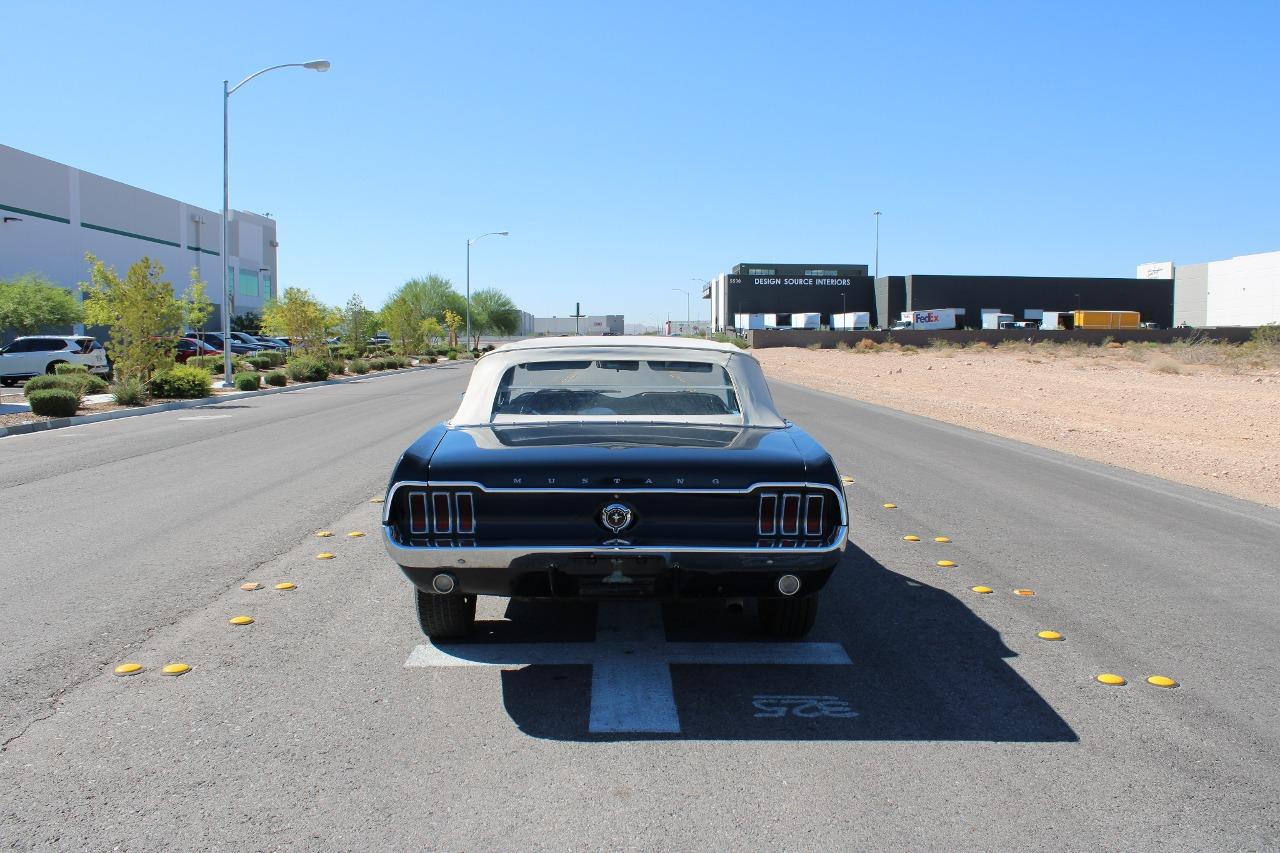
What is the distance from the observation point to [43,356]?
3247 centimetres

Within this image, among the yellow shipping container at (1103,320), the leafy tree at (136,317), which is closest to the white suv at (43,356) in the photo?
the leafy tree at (136,317)

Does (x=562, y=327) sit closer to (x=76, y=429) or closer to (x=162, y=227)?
(x=162, y=227)

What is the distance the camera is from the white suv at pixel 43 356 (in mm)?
32344

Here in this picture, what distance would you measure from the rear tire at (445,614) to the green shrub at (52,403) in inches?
720

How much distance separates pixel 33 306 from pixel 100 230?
64.3ft

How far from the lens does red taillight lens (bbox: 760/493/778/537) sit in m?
4.61

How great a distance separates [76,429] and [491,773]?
722 inches

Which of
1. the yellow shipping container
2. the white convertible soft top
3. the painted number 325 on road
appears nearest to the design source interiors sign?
the yellow shipping container

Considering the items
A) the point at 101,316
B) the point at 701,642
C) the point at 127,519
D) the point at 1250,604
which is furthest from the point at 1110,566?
the point at 101,316

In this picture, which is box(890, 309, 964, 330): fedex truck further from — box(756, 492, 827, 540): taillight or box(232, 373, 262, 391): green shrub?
box(756, 492, 827, 540): taillight

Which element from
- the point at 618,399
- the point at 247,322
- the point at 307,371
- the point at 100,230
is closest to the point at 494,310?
the point at 247,322

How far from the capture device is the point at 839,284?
10169 centimetres

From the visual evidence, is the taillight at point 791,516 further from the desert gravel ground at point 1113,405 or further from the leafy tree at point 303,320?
the leafy tree at point 303,320

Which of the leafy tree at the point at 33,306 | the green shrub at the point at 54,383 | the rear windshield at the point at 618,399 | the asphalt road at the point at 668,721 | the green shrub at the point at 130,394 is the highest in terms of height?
the leafy tree at the point at 33,306
